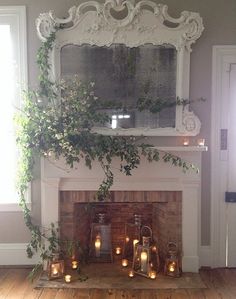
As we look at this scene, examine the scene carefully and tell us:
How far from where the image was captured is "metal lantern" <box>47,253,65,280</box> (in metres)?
3.10

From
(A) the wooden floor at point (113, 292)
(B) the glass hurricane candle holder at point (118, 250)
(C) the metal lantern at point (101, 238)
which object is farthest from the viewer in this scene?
(B) the glass hurricane candle holder at point (118, 250)

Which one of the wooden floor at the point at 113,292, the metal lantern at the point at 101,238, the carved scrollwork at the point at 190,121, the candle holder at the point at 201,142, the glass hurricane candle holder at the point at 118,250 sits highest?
the carved scrollwork at the point at 190,121

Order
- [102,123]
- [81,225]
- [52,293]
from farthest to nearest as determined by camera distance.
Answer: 1. [81,225]
2. [102,123]
3. [52,293]

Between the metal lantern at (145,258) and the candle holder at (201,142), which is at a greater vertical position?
the candle holder at (201,142)

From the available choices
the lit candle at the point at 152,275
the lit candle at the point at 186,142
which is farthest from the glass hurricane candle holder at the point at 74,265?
the lit candle at the point at 186,142

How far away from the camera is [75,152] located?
2979 mm

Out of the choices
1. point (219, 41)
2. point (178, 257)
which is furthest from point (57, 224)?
point (219, 41)

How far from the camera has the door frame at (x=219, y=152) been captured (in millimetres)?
3275

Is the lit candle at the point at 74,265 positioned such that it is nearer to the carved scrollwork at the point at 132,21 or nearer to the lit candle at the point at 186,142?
the lit candle at the point at 186,142

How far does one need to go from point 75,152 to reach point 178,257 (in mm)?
1334

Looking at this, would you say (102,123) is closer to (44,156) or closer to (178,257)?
(44,156)

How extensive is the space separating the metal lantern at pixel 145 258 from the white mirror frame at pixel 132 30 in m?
1.01

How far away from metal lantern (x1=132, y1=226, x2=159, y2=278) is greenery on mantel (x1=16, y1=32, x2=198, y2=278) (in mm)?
557

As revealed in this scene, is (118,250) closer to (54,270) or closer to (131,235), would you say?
(131,235)
